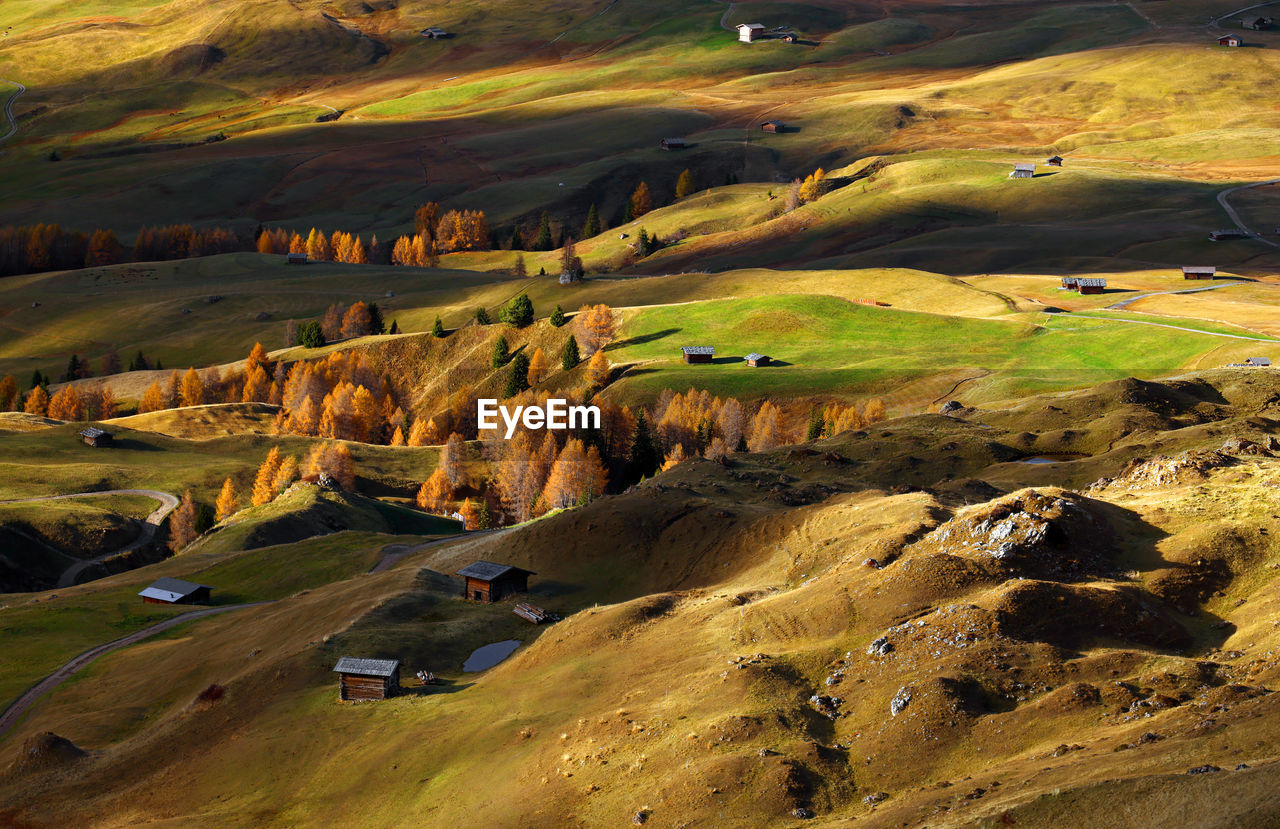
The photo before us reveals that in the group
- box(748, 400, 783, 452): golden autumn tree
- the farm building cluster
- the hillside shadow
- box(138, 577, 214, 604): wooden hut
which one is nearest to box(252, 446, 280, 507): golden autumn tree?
box(138, 577, 214, 604): wooden hut

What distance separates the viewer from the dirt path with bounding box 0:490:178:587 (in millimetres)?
122000

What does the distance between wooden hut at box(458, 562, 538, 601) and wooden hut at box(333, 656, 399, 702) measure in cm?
1505

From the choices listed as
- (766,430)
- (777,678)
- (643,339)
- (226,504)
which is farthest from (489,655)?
(643,339)

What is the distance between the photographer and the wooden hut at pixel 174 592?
96312 mm

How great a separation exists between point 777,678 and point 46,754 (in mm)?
41348

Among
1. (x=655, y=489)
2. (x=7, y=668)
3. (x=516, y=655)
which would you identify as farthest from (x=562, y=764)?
(x=7, y=668)

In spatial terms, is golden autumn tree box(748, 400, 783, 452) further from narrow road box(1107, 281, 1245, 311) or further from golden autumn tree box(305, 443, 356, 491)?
narrow road box(1107, 281, 1245, 311)

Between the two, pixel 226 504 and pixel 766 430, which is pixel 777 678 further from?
pixel 226 504

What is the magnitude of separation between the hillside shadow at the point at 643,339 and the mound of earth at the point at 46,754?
136 m

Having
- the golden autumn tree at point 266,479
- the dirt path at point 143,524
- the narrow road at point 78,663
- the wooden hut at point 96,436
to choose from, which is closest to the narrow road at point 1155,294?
the golden autumn tree at point 266,479

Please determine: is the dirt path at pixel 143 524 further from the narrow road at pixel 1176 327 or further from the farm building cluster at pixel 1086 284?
the farm building cluster at pixel 1086 284

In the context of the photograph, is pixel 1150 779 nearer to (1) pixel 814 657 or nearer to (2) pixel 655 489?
(1) pixel 814 657

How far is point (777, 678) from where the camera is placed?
47250 millimetres

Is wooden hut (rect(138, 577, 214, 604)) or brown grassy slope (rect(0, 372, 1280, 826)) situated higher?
brown grassy slope (rect(0, 372, 1280, 826))
